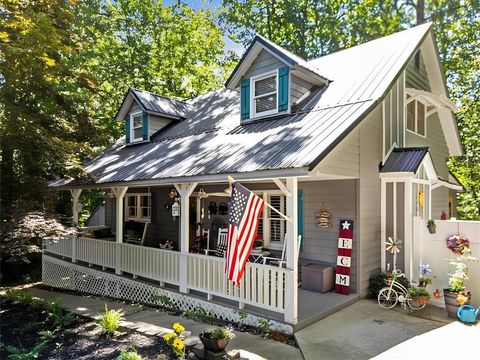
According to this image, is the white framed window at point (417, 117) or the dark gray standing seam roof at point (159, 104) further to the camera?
A: the dark gray standing seam roof at point (159, 104)

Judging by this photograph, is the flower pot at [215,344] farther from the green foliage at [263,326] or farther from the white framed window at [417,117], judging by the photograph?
the white framed window at [417,117]

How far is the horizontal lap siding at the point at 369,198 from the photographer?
7977 millimetres

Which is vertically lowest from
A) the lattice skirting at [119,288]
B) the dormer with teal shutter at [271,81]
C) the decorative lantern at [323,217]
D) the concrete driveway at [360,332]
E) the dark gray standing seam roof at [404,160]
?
the lattice skirting at [119,288]

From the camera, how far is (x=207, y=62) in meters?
25.3

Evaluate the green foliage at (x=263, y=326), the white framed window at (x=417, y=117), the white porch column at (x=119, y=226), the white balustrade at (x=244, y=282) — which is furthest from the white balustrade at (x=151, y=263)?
the white framed window at (x=417, y=117)

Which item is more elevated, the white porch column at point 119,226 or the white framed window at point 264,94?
the white framed window at point 264,94

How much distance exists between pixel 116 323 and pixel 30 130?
606 cm

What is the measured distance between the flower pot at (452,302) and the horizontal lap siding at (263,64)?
671 centimetres

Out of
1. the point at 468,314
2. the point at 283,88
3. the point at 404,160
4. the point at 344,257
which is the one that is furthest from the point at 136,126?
Result: the point at 468,314

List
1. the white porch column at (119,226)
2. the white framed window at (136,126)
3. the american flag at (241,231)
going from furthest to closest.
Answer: the white framed window at (136,126) < the white porch column at (119,226) < the american flag at (241,231)

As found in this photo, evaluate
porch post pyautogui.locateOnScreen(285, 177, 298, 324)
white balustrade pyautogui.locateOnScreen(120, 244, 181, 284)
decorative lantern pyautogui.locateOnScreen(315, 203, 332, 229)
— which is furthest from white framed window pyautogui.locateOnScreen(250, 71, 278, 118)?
white balustrade pyautogui.locateOnScreen(120, 244, 181, 284)

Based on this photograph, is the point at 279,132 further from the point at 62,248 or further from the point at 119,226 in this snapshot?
the point at 62,248

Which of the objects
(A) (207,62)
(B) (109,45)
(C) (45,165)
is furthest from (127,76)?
(C) (45,165)

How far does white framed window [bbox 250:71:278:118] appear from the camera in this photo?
9.72 meters
